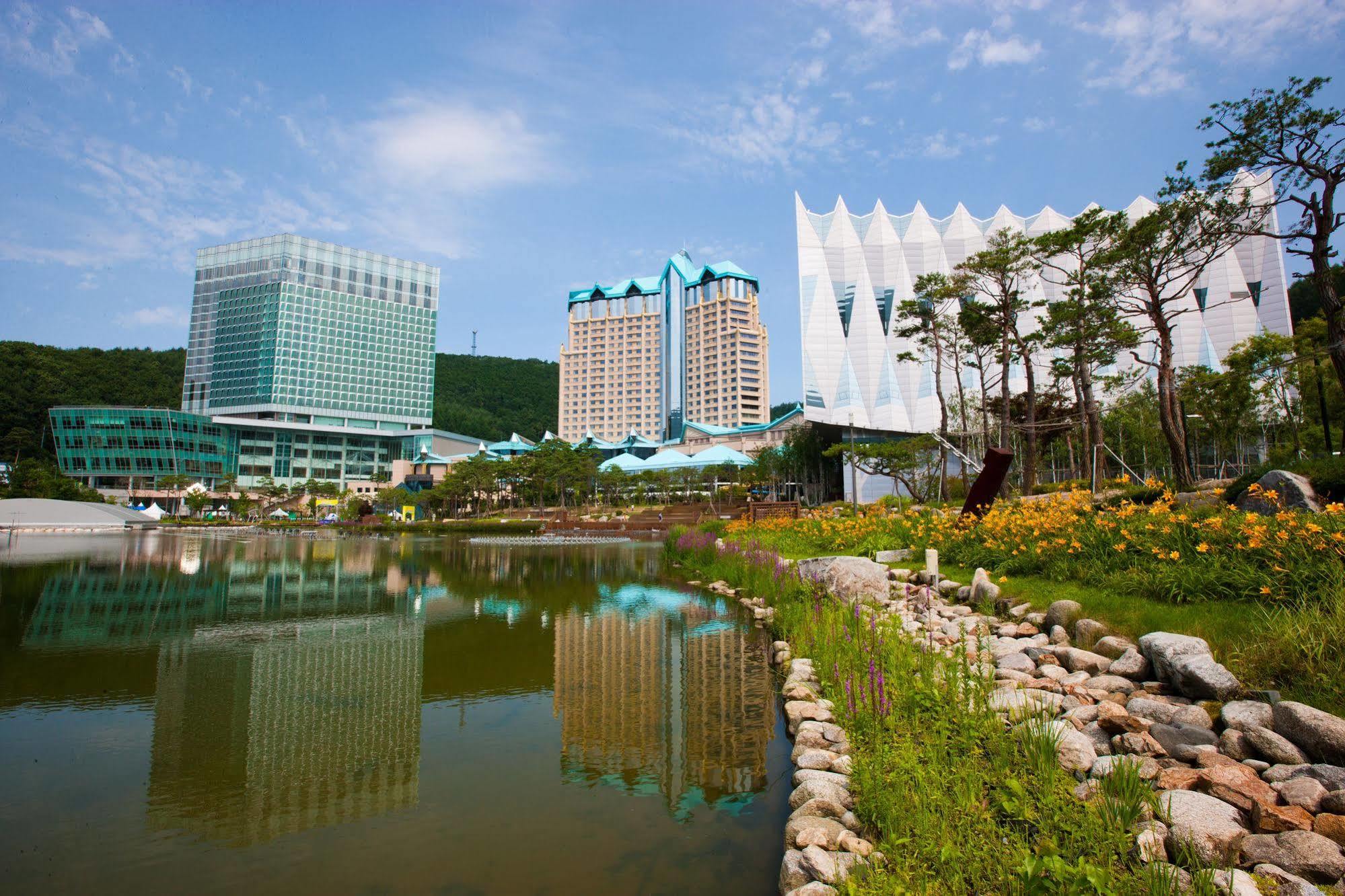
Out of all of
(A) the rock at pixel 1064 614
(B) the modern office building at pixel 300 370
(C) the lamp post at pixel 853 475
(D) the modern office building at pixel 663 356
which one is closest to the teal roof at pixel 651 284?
(D) the modern office building at pixel 663 356

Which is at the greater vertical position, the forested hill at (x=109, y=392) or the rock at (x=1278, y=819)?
the forested hill at (x=109, y=392)

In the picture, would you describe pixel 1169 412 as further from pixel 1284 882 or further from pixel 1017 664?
pixel 1284 882

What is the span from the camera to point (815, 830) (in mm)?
4148

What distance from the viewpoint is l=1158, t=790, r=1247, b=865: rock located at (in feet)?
11.0

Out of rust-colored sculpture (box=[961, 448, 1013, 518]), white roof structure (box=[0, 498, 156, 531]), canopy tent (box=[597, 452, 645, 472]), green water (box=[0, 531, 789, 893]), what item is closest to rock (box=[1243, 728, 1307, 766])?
green water (box=[0, 531, 789, 893])

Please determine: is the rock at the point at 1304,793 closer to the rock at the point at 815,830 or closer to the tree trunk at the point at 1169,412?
the rock at the point at 815,830

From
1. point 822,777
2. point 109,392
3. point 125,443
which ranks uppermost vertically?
point 109,392

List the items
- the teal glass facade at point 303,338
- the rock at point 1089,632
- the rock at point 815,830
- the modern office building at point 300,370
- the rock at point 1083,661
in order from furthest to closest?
1. the teal glass facade at point 303,338
2. the modern office building at point 300,370
3. the rock at point 1089,632
4. the rock at point 1083,661
5. the rock at point 815,830

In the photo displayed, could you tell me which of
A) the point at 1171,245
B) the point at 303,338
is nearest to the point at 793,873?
the point at 1171,245

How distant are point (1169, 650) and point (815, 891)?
13.6 feet

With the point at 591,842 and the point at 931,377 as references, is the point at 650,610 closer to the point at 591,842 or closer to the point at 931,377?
the point at 591,842

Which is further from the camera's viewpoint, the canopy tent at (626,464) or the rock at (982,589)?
the canopy tent at (626,464)

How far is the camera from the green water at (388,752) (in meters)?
4.36

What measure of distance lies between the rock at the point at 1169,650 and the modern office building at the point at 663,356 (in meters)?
119
